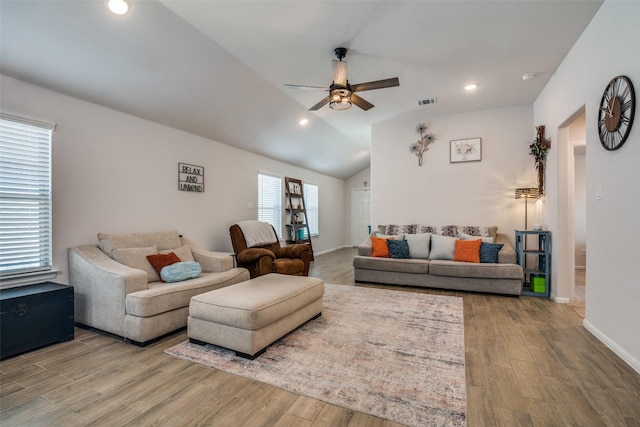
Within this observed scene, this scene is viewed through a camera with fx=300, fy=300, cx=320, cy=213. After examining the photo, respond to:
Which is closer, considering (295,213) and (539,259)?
(539,259)

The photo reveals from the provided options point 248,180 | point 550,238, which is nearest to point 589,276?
point 550,238

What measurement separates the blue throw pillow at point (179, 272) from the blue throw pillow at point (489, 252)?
152 inches

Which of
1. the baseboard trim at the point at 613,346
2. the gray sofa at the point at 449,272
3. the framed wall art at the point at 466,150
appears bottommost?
the baseboard trim at the point at 613,346

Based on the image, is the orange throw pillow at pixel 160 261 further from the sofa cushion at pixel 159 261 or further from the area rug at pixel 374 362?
the area rug at pixel 374 362

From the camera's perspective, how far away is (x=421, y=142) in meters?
5.68

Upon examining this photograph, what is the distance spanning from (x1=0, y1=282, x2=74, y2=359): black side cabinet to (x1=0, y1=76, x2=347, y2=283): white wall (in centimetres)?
53

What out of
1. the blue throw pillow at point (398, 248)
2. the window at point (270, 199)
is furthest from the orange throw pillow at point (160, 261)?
the blue throw pillow at point (398, 248)

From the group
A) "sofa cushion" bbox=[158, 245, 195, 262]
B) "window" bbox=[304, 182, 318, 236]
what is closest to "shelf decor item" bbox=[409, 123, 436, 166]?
"window" bbox=[304, 182, 318, 236]

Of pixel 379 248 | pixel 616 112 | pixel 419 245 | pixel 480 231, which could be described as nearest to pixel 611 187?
pixel 616 112

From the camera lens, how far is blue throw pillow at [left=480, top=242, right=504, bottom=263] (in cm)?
430

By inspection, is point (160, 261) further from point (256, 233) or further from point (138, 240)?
point (256, 233)

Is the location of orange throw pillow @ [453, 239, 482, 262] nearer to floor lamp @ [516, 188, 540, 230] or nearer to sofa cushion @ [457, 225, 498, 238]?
sofa cushion @ [457, 225, 498, 238]

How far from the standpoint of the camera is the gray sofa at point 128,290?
260 centimetres

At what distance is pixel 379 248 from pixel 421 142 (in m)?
A: 2.24
